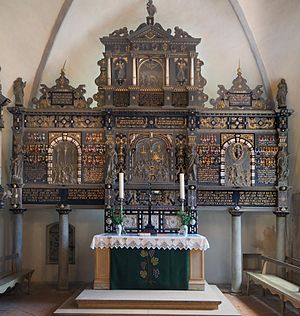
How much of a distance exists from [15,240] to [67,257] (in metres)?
1.42

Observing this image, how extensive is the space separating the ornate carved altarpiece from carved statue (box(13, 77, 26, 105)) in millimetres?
193

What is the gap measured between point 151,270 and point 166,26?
7.10 metres

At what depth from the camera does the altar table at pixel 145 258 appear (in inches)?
446

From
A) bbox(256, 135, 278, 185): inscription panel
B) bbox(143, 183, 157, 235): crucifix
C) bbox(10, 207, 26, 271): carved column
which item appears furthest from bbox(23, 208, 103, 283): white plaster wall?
bbox(256, 135, 278, 185): inscription panel

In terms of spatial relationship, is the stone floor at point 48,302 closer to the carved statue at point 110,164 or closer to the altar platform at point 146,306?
the altar platform at point 146,306

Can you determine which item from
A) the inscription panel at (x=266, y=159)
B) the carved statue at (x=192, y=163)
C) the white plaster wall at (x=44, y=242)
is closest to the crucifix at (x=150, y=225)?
the carved statue at (x=192, y=163)

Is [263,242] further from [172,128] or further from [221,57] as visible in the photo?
[221,57]

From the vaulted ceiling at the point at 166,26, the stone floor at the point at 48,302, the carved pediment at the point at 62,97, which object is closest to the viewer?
the stone floor at the point at 48,302

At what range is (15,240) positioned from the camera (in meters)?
13.4

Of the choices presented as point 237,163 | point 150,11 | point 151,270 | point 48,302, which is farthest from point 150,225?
point 150,11

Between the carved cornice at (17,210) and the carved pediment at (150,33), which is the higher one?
the carved pediment at (150,33)

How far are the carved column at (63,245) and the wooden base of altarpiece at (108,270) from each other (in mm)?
2010

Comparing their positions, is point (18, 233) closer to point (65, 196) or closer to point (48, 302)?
point (65, 196)

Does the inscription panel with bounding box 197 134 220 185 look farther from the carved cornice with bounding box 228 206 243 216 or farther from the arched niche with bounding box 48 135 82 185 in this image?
the arched niche with bounding box 48 135 82 185
